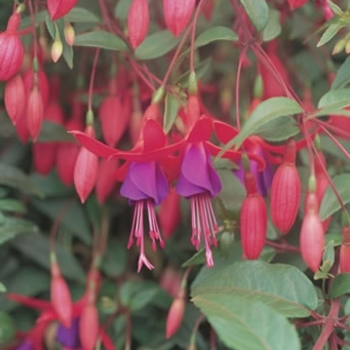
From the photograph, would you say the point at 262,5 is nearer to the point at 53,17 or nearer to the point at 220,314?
the point at 53,17

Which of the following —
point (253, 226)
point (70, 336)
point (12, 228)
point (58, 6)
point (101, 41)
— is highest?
point (58, 6)

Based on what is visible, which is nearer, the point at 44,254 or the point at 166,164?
→ the point at 166,164

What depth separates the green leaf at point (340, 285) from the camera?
38.4 inches

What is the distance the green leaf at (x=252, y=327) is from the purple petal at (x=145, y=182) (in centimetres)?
24

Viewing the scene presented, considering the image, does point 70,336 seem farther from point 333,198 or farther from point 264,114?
point 264,114

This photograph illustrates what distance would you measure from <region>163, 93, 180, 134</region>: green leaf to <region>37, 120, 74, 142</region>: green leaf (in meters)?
0.37

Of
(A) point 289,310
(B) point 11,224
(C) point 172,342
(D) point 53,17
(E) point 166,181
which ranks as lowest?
(C) point 172,342

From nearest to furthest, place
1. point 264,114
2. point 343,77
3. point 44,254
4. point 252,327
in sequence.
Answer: point 252,327
point 264,114
point 343,77
point 44,254

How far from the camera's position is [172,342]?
1389 millimetres

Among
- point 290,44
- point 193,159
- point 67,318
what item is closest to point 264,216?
point 193,159

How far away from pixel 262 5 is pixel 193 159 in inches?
8.9

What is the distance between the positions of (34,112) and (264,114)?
0.39 meters

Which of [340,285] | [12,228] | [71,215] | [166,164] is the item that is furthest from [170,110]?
[71,215]

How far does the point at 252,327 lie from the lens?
743 millimetres
